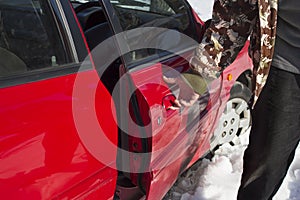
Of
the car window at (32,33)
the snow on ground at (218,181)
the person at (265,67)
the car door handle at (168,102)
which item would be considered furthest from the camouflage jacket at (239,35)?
the snow on ground at (218,181)

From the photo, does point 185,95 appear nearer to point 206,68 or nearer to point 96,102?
point 206,68

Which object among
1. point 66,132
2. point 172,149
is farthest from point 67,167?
point 172,149

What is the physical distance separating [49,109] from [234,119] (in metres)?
2.01

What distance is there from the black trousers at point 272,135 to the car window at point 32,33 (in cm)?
100

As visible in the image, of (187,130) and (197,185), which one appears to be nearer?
(187,130)

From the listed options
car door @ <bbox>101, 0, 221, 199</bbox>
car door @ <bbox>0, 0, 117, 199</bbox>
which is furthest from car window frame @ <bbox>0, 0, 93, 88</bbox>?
car door @ <bbox>101, 0, 221, 199</bbox>

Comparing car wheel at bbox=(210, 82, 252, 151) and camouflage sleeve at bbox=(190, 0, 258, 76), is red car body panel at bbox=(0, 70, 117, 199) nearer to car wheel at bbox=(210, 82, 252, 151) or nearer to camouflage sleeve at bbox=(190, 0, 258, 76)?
camouflage sleeve at bbox=(190, 0, 258, 76)

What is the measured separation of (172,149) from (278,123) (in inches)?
23.1

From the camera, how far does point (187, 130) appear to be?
224 cm

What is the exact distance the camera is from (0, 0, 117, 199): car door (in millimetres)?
1359

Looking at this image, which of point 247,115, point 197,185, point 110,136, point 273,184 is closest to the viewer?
point 110,136

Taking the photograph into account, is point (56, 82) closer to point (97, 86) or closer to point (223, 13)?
point (97, 86)

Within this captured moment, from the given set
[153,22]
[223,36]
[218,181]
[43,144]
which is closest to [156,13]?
[153,22]

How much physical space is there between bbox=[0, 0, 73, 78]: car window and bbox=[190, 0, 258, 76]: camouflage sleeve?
60 cm
